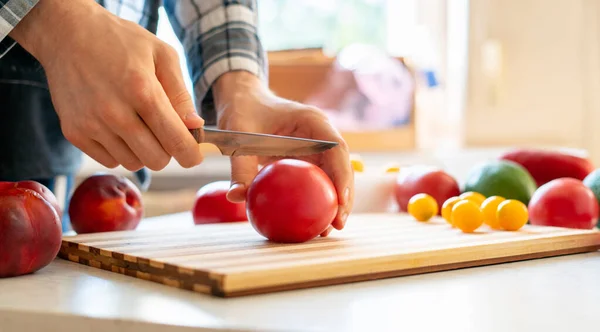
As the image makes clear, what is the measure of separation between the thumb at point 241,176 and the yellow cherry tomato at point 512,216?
332 mm

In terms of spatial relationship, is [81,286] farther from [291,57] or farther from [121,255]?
[291,57]

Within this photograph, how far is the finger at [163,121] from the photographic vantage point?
0.73m

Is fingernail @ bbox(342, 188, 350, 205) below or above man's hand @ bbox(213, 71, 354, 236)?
below

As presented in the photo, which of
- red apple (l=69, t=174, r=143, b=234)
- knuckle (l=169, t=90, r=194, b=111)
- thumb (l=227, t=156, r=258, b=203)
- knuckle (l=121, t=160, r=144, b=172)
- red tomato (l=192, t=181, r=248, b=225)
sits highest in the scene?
knuckle (l=169, t=90, r=194, b=111)

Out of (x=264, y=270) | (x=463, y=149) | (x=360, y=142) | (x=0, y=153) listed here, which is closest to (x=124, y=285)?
(x=264, y=270)

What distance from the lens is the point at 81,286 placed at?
670mm

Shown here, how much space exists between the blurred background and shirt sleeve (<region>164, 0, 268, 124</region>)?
49.7 inches

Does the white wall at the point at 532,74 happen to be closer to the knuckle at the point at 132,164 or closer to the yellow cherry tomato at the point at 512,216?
the yellow cherry tomato at the point at 512,216

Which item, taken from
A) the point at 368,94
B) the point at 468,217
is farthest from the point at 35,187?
the point at 368,94

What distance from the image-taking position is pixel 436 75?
110 inches

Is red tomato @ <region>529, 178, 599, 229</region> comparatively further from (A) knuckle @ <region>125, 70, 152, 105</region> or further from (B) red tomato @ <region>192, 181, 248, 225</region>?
(A) knuckle @ <region>125, 70, 152, 105</region>

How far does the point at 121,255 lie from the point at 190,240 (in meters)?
0.13

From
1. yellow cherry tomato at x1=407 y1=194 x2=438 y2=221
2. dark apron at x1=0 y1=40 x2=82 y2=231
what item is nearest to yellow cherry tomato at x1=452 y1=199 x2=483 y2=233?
yellow cherry tomato at x1=407 y1=194 x2=438 y2=221

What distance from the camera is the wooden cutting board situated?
0.65 m
